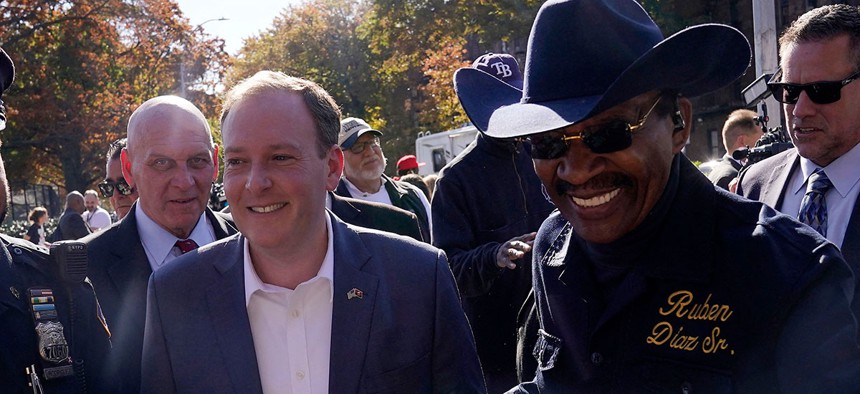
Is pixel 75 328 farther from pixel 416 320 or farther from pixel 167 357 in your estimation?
pixel 416 320

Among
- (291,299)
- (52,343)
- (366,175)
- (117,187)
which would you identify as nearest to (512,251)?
(291,299)

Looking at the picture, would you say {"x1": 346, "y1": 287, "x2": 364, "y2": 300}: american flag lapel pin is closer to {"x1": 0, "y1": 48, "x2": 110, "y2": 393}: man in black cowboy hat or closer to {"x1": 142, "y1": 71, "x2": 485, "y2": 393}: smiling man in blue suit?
{"x1": 142, "y1": 71, "x2": 485, "y2": 393}: smiling man in blue suit

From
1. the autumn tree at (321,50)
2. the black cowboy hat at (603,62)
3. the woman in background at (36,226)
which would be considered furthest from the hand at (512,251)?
the autumn tree at (321,50)

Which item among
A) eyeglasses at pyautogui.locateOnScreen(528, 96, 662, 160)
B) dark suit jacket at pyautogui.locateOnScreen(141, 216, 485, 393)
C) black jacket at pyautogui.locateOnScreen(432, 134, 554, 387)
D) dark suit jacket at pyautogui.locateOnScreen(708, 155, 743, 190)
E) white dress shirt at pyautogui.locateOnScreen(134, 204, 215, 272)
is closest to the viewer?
eyeglasses at pyautogui.locateOnScreen(528, 96, 662, 160)

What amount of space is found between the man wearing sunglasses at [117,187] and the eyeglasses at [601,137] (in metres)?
3.88

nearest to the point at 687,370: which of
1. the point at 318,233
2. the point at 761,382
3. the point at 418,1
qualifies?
the point at 761,382

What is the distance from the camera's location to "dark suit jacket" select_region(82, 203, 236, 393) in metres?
3.35

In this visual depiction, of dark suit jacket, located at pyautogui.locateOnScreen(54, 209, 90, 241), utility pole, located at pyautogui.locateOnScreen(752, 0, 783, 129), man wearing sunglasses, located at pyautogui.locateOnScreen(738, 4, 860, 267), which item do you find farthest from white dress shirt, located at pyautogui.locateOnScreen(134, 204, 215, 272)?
utility pole, located at pyautogui.locateOnScreen(752, 0, 783, 129)

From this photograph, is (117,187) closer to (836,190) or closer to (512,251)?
Answer: (512,251)

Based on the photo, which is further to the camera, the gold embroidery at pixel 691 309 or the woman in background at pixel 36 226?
the woman in background at pixel 36 226

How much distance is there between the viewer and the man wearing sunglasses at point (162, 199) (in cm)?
388

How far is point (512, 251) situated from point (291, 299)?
129 centimetres

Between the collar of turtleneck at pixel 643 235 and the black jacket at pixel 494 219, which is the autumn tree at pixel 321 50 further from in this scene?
the collar of turtleneck at pixel 643 235

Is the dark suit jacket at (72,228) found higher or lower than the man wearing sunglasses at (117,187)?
lower
